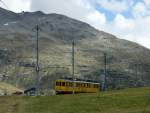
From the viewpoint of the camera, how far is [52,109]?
6325 centimetres

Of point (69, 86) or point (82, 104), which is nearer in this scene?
point (82, 104)

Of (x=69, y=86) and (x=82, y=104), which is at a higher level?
(x=69, y=86)

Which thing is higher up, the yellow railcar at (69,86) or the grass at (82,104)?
the yellow railcar at (69,86)

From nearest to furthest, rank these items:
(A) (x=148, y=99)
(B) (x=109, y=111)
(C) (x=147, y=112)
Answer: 1. (C) (x=147, y=112)
2. (B) (x=109, y=111)
3. (A) (x=148, y=99)

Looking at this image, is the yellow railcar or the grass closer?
the grass

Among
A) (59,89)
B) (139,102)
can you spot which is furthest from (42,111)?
(59,89)

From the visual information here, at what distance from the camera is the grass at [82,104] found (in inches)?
2338

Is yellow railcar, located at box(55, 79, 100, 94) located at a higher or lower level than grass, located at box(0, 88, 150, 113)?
higher

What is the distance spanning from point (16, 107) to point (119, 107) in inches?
633

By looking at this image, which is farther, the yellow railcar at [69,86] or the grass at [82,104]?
the yellow railcar at [69,86]

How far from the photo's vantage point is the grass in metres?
59.4

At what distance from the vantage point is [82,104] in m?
64.9

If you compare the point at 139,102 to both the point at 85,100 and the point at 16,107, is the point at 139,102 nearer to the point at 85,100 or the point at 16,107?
the point at 85,100

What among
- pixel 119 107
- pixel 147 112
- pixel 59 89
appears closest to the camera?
pixel 147 112
